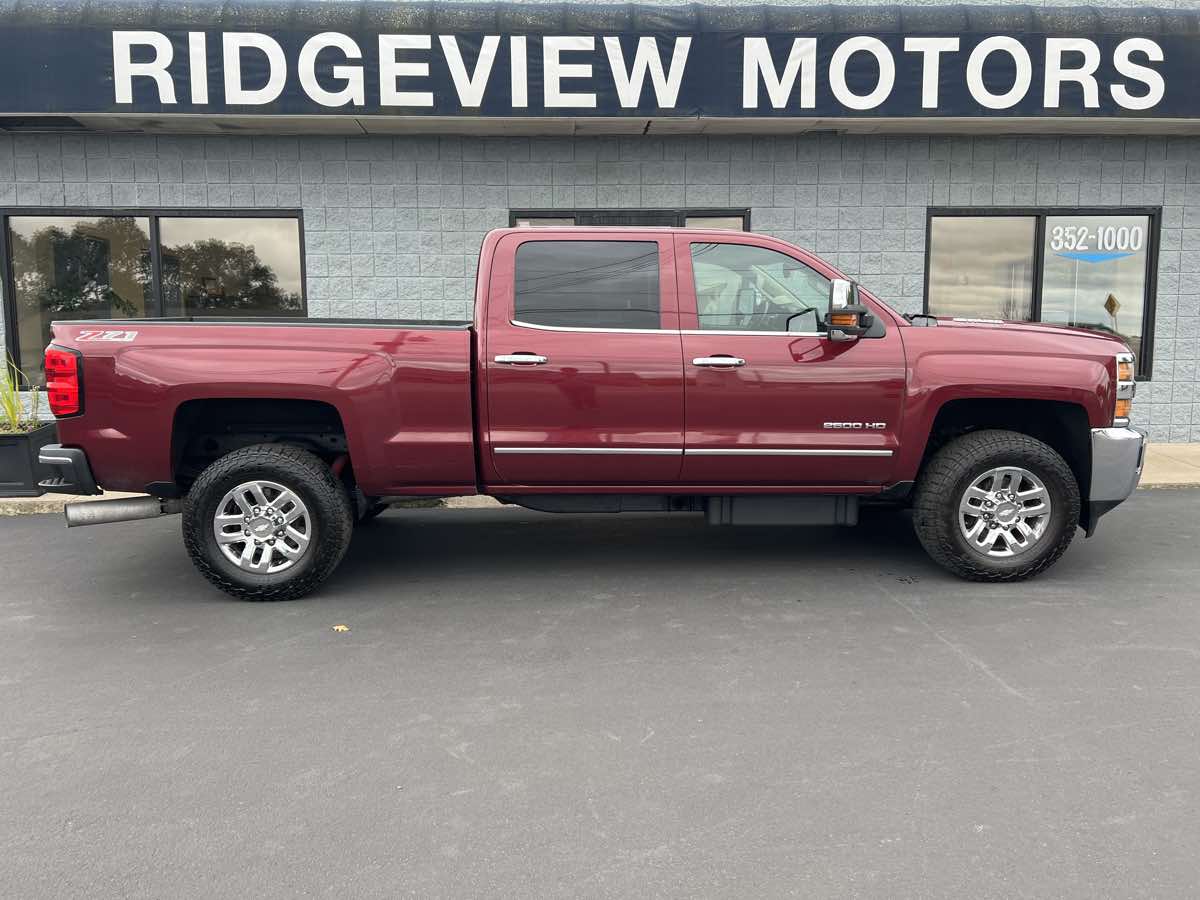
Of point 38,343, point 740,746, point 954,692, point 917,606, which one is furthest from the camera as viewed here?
point 38,343

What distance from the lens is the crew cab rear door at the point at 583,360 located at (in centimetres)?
547

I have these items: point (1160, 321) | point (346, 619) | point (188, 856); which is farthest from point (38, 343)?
point (1160, 321)

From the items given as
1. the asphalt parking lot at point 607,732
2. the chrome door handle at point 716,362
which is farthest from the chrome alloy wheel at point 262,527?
the chrome door handle at point 716,362

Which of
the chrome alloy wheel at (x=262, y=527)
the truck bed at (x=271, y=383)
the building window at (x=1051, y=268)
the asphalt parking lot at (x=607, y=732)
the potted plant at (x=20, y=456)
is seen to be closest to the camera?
the asphalt parking lot at (x=607, y=732)

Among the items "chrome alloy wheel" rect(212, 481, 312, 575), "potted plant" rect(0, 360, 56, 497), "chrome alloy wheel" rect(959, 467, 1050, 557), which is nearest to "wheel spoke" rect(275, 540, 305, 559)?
"chrome alloy wheel" rect(212, 481, 312, 575)

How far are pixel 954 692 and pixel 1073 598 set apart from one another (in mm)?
1821

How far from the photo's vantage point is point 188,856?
2842mm

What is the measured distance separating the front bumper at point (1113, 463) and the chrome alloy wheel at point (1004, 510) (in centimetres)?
32

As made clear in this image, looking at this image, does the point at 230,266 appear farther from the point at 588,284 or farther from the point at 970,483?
the point at 970,483

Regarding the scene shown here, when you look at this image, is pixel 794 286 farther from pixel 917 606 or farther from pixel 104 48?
pixel 104 48

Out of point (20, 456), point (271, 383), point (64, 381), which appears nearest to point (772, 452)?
point (271, 383)

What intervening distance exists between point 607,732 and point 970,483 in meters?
3.02

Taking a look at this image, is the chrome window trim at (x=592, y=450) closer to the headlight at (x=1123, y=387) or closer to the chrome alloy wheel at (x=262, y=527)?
the chrome alloy wheel at (x=262, y=527)

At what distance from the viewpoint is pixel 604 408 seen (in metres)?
5.51
